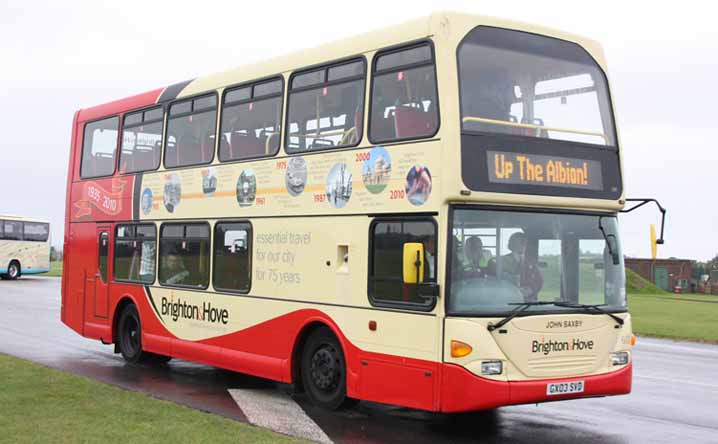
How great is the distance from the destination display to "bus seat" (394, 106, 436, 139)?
69cm

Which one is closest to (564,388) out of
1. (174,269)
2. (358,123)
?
(358,123)

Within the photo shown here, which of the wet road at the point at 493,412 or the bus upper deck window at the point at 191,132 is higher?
the bus upper deck window at the point at 191,132

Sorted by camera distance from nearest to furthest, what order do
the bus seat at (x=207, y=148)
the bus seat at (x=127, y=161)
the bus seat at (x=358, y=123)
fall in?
1. the bus seat at (x=358, y=123)
2. the bus seat at (x=207, y=148)
3. the bus seat at (x=127, y=161)

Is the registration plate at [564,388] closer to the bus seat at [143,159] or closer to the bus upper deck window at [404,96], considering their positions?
the bus upper deck window at [404,96]

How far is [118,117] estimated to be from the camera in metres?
16.9

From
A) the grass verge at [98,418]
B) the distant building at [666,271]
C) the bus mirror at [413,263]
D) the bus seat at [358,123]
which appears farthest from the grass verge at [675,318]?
the grass verge at [98,418]

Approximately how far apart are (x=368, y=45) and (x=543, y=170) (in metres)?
2.51

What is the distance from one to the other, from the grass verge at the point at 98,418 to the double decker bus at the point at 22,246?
42284 millimetres

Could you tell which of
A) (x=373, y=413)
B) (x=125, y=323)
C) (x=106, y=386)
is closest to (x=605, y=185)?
(x=373, y=413)

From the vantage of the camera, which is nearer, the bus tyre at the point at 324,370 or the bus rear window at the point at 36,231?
the bus tyre at the point at 324,370

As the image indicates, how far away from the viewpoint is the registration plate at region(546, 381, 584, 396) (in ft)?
32.9

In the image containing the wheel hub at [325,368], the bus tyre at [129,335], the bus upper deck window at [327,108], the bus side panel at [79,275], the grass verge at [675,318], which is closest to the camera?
the bus upper deck window at [327,108]

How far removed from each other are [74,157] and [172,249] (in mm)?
4249

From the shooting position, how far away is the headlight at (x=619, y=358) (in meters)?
10.6
